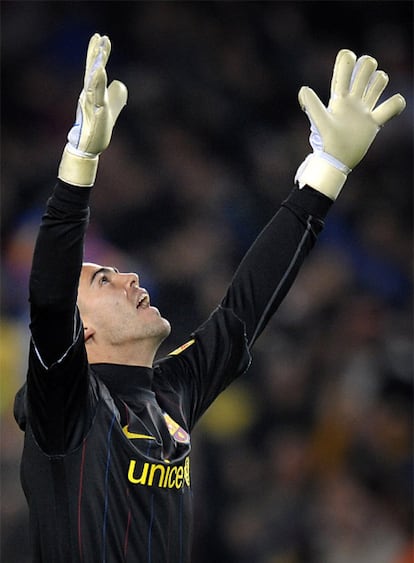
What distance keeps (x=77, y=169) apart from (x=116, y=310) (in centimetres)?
53

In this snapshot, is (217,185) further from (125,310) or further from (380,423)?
(125,310)

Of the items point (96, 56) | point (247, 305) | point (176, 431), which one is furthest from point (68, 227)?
point (247, 305)

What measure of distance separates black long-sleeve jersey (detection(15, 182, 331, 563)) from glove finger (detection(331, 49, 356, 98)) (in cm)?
81

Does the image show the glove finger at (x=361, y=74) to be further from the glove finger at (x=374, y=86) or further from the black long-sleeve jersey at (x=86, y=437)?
the black long-sleeve jersey at (x=86, y=437)

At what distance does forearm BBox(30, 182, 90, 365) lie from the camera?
2.07 metres

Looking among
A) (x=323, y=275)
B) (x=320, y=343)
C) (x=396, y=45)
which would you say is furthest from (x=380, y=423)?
(x=396, y=45)

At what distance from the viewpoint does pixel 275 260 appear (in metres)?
2.73

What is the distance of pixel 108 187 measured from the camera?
555cm

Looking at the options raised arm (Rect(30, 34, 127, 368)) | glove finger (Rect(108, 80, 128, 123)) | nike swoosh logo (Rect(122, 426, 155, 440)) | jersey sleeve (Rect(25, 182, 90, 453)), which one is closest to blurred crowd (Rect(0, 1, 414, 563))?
nike swoosh logo (Rect(122, 426, 155, 440))

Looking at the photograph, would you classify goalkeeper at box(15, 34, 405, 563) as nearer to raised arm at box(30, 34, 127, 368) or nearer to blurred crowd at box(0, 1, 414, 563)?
raised arm at box(30, 34, 127, 368)

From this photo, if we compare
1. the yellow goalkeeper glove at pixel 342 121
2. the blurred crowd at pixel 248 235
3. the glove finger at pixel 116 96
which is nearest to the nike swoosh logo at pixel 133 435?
the glove finger at pixel 116 96

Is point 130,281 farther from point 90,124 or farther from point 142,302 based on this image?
point 90,124

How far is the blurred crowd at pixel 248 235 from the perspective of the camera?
189 inches

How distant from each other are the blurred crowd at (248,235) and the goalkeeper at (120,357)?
2.00m
